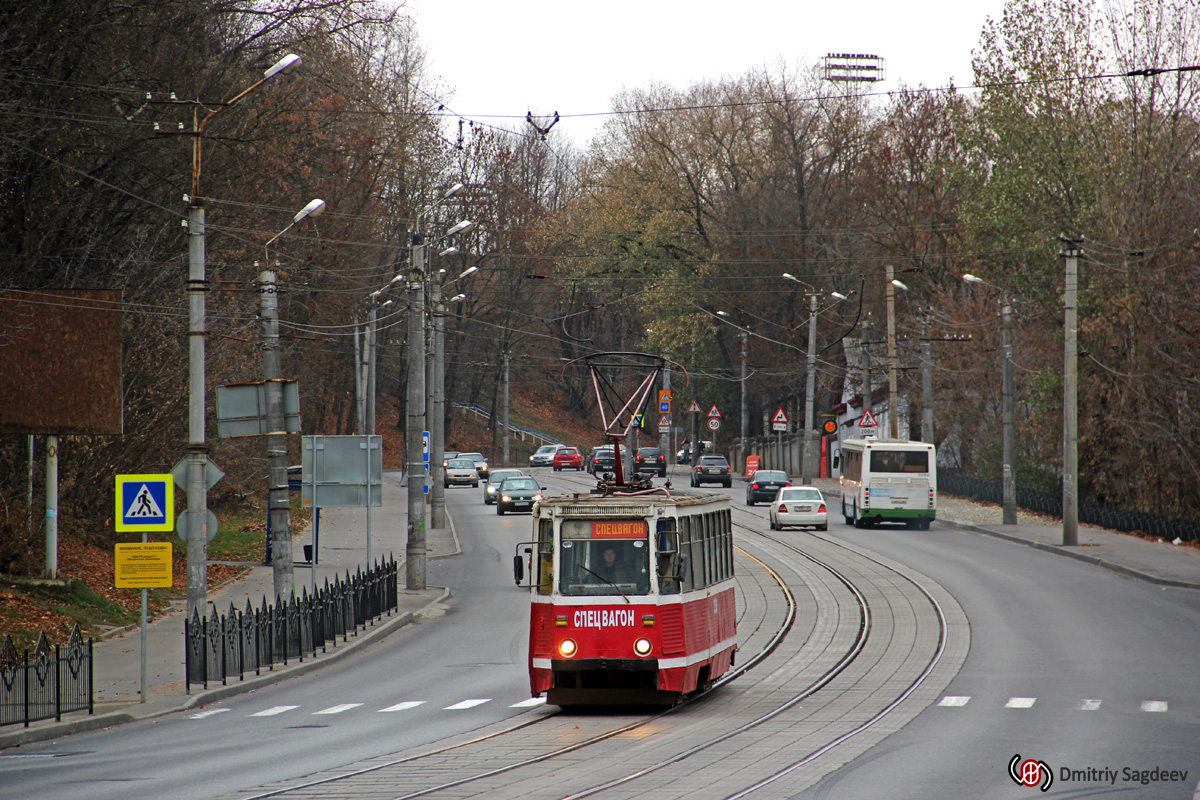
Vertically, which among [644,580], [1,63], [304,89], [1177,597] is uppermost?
[304,89]

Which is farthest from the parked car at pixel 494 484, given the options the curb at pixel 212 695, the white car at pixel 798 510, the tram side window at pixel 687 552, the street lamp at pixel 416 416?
the tram side window at pixel 687 552

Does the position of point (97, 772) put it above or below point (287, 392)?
below

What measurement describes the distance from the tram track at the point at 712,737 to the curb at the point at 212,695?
5.16 metres

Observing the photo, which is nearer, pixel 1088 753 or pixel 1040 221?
pixel 1088 753

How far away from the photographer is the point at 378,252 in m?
59.9

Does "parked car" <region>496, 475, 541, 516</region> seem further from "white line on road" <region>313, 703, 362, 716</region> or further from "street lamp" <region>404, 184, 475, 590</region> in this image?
"white line on road" <region>313, 703, 362, 716</region>

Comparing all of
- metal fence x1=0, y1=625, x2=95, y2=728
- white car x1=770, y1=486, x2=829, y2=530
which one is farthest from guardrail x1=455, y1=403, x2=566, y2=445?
metal fence x1=0, y1=625, x2=95, y2=728

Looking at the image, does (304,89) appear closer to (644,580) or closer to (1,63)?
(1,63)

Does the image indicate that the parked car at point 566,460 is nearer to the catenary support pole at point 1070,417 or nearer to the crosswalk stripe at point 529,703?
the catenary support pole at point 1070,417

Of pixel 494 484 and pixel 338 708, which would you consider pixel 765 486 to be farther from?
pixel 338 708

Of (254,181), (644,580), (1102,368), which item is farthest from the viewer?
(1102,368)

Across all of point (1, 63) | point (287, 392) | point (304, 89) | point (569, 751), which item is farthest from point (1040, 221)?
point (569, 751)

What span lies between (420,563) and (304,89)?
1602 cm

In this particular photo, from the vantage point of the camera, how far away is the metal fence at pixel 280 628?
18.9 m
